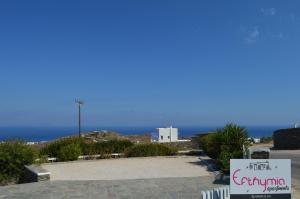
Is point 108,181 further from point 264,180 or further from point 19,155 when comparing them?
point 264,180

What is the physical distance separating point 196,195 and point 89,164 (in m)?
8.83

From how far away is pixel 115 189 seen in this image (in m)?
13.0

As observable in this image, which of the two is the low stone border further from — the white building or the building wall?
the white building

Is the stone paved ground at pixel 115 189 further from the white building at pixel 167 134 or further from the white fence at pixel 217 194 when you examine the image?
the white building at pixel 167 134

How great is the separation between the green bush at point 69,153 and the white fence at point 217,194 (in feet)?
40.3

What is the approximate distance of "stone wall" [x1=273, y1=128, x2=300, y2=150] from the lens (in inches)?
1273

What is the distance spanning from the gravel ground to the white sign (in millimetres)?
6397

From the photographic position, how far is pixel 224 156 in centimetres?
1628

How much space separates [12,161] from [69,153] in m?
4.80

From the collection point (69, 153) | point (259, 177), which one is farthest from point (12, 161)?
point (259, 177)

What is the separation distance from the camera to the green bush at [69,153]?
2142 centimetres

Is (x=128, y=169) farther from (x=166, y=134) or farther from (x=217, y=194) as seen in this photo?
(x=166, y=134)

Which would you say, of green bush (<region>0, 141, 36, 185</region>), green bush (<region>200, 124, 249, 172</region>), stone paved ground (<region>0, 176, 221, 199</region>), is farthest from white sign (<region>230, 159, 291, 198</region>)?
green bush (<region>0, 141, 36, 185</region>)

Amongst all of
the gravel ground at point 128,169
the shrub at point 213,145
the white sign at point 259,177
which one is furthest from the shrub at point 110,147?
the white sign at point 259,177
